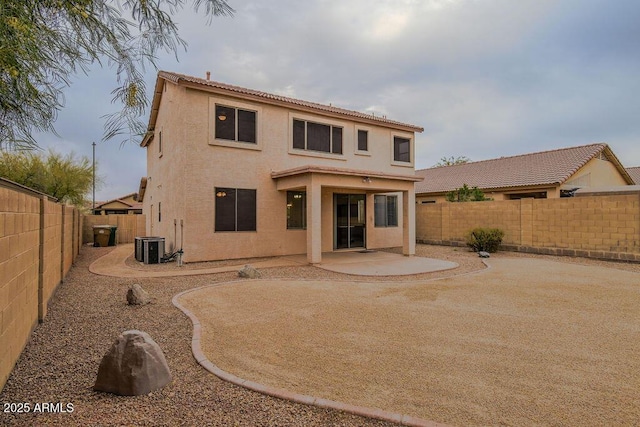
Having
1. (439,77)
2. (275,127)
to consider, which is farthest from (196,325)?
(439,77)

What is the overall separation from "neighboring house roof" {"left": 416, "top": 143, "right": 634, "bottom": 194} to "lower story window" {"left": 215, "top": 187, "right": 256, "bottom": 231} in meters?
16.2

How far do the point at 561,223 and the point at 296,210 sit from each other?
10193 millimetres

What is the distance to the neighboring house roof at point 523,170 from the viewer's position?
66.5 ft

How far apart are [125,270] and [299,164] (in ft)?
22.9

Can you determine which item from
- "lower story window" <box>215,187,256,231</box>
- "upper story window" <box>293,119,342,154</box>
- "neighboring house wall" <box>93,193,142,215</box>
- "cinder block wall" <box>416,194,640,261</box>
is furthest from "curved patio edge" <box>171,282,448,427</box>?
"neighboring house wall" <box>93,193,142,215</box>

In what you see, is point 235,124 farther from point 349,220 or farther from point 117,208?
point 117,208

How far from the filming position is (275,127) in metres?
13.2

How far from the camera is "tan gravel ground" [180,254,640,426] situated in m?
3.15

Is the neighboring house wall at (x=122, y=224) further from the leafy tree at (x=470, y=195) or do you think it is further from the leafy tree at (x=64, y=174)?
the leafy tree at (x=470, y=195)

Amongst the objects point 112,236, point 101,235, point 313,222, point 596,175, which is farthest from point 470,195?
point 101,235

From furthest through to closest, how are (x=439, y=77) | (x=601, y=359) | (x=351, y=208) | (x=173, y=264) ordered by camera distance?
1. (x=439, y=77)
2. (x=351, y=208)
3. (x=173, y=264)
4. (x=601, y=359)

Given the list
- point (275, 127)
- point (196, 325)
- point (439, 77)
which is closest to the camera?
point (196, 325)

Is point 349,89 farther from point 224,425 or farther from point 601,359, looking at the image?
point 224,425

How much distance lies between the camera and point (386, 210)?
54.3 feet
